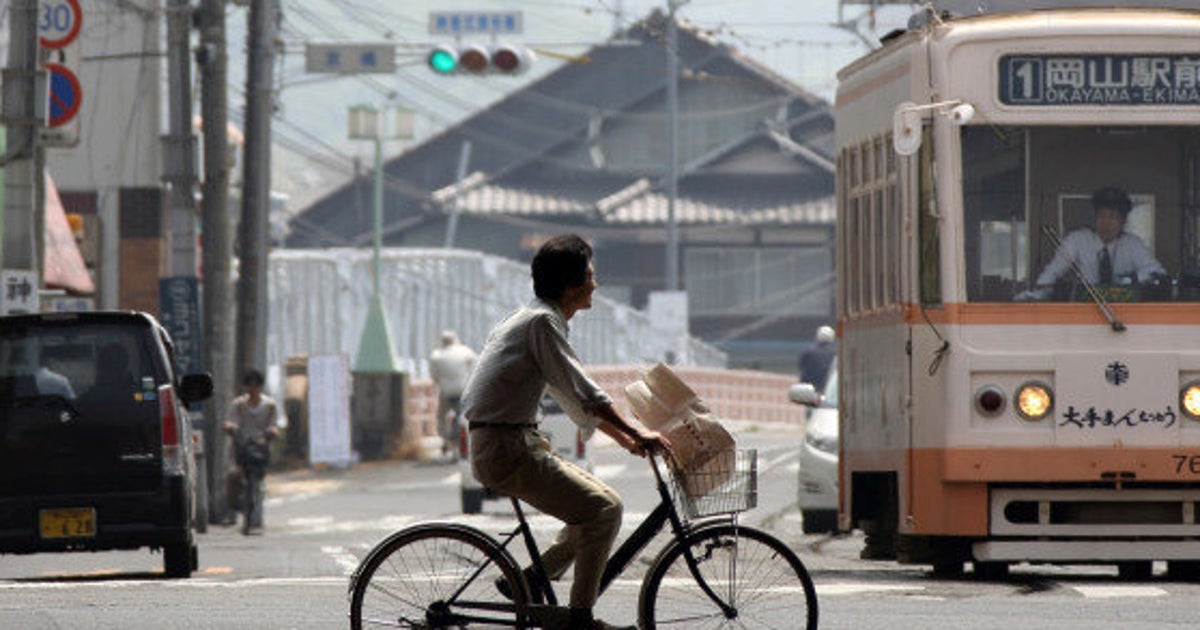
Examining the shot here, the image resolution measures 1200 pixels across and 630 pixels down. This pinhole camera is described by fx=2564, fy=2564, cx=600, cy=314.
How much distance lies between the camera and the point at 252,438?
26766 millimetres

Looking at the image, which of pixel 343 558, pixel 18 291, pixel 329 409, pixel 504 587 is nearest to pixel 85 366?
pixel 343 558

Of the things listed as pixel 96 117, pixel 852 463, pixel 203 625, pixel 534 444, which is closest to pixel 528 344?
pixel 534 444

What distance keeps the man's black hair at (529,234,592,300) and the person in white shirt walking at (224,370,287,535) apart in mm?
16926

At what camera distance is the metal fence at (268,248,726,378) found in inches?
1843

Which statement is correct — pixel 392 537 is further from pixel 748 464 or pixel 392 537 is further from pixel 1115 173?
pixel 1115 173

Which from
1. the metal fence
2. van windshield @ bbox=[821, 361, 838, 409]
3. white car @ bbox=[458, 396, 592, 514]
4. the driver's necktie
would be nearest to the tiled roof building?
the metal fence

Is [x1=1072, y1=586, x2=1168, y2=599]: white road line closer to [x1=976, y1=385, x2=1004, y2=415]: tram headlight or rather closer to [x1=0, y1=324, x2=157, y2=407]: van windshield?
[x1=976, y1=385, x2=1004, y2=415]: tram headlight

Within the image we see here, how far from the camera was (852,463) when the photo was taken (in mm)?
16000

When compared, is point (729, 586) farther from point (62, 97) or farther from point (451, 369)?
point (451, 369)

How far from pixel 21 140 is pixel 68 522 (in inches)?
312

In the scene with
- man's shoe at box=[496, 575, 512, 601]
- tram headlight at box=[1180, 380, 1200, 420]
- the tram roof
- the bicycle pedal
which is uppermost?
the tram roof

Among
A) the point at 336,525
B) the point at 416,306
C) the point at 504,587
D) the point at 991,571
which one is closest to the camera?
the point at 504,587

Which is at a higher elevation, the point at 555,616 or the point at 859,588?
the point at 555,616

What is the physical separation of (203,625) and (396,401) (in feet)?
94.7
